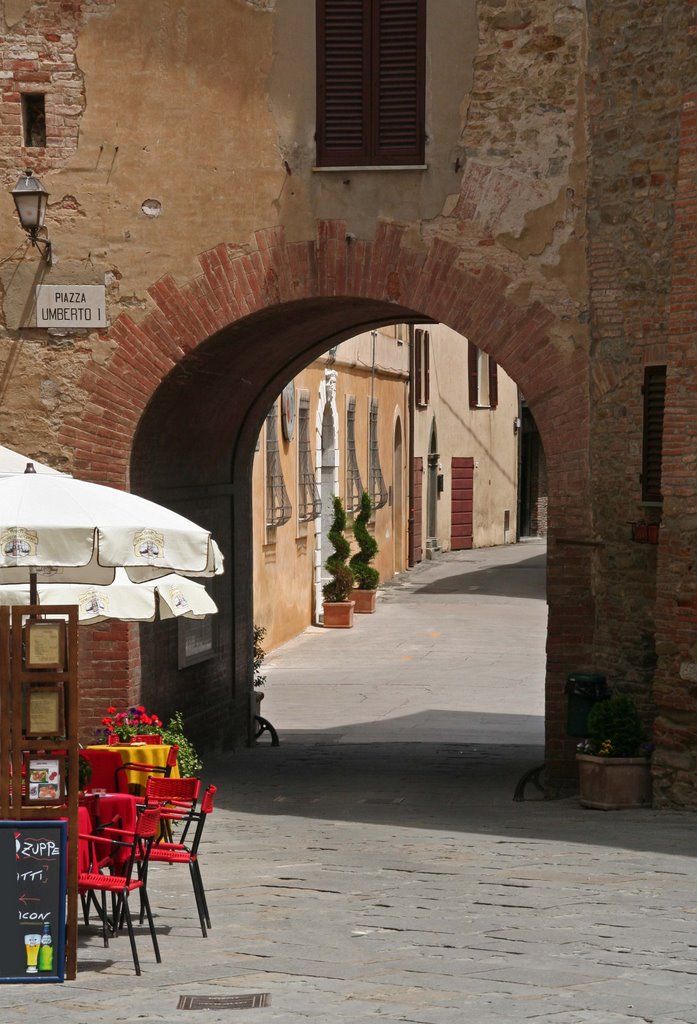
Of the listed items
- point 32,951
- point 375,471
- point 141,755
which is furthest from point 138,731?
point 375,471

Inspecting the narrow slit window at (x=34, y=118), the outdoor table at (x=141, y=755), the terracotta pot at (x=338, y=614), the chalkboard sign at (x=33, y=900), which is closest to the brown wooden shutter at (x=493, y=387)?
the terracotta pot at (x=338, y=614)

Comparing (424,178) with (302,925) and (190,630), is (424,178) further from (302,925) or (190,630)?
(302,925)

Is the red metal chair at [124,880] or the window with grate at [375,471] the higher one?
the window with grate at [375,471]

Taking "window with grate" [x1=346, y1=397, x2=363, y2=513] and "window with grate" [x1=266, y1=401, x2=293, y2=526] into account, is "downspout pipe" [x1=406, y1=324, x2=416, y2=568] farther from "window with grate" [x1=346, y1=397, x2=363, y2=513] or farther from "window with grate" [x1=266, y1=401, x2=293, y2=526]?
"window with grate" [x1=266, y1=401, x2=293, y2=526]

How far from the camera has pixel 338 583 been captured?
26.9 meters

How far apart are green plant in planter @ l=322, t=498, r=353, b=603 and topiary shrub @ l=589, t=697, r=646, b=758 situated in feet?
49.9

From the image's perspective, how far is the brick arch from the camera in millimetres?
12227

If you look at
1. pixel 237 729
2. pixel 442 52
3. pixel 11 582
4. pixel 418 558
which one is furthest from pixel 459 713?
pixel 418 558

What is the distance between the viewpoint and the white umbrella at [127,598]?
955cm

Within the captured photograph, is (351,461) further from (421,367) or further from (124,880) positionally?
(124,880)

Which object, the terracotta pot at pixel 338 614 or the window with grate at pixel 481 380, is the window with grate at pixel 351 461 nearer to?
the terracotta pot at pixel 338 614

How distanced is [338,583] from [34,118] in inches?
585

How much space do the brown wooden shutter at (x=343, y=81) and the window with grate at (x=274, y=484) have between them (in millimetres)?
10447

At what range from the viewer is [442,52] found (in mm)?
12336
